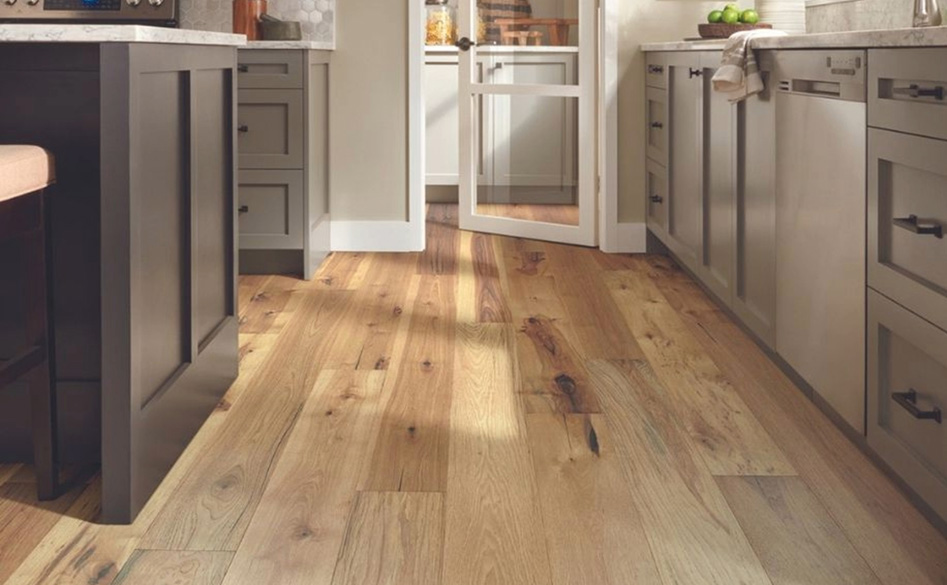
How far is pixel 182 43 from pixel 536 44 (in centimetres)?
341

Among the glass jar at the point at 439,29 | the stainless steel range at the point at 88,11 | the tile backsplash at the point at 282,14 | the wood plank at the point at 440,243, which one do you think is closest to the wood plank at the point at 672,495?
the wood plank at the point at 440,243

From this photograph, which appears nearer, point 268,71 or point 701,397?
point 701,397

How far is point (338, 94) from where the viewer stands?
16.5 ft

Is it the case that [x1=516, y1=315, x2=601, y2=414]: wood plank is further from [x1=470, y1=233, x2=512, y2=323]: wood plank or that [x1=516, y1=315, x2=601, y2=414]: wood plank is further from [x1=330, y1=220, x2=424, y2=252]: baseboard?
[x1=330, y1=220, x2=424, y2=252]: baseboard

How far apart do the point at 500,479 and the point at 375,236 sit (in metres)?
3.04

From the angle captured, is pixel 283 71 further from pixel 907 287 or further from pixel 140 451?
pixel 907 287

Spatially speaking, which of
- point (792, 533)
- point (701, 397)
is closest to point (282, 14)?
point (701, 397)

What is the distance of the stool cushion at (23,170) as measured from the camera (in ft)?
6.03

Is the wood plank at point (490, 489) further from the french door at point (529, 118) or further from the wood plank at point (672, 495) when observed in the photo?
the french door at point (529, 118)

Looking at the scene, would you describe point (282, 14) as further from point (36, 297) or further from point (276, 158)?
point (36, 297)

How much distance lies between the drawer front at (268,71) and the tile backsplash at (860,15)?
1.87 metres

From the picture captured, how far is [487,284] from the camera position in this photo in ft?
14.5

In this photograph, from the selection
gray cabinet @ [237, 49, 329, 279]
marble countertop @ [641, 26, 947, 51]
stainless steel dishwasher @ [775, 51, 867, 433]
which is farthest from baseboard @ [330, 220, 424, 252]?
stainless steel dishwasher @ [775, 51, 867, 433]

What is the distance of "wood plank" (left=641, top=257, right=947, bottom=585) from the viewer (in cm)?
187
